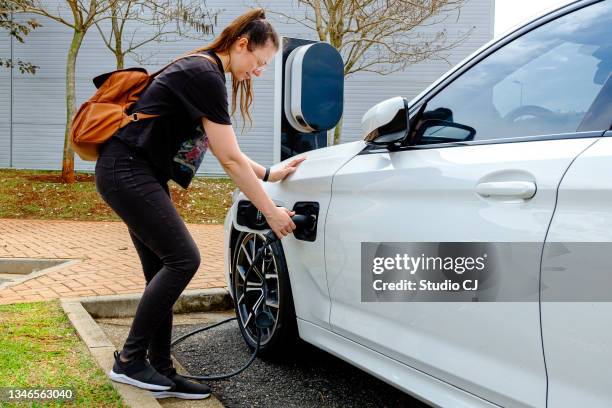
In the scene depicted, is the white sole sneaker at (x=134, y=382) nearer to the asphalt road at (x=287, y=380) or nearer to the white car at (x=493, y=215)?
the asphalt road at (x=287, y=380)

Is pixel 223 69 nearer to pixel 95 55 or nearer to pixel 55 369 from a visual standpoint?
pixel 55 369

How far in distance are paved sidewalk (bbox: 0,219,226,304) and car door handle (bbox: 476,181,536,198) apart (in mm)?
3524

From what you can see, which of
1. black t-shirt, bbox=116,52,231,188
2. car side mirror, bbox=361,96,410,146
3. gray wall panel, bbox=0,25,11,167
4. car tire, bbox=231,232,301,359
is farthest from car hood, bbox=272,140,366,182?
gray wall panel, bbox=0,25,11,167

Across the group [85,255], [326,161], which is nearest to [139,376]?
[326,161]

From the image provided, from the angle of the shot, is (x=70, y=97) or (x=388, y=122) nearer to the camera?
(x=388, y=122)

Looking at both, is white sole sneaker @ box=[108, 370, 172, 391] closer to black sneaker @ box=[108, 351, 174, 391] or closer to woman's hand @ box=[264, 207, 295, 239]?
black sneaker @ box=[108, 351, 174, 391]

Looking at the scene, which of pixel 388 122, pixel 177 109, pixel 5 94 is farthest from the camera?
pixel 5 94

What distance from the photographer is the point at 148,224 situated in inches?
102

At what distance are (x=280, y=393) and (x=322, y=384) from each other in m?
0.27

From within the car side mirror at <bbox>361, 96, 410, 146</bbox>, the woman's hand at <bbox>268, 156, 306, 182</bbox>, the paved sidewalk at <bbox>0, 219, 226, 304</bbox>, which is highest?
the car side mirror at <bbox>361, 96, 410, 146</bbox>

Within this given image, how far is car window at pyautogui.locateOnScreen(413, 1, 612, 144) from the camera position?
1907 mm

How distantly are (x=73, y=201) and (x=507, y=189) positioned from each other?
1176 cm

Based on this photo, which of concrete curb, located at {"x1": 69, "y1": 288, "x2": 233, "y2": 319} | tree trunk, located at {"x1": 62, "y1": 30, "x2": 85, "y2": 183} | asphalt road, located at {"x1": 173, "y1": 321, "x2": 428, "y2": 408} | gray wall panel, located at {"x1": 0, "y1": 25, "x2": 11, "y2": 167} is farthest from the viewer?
gray wall panel, located at {"x1": 0, "y1": 25, "x2": 11, "y2": 167}

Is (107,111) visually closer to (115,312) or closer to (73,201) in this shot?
(115,312)
